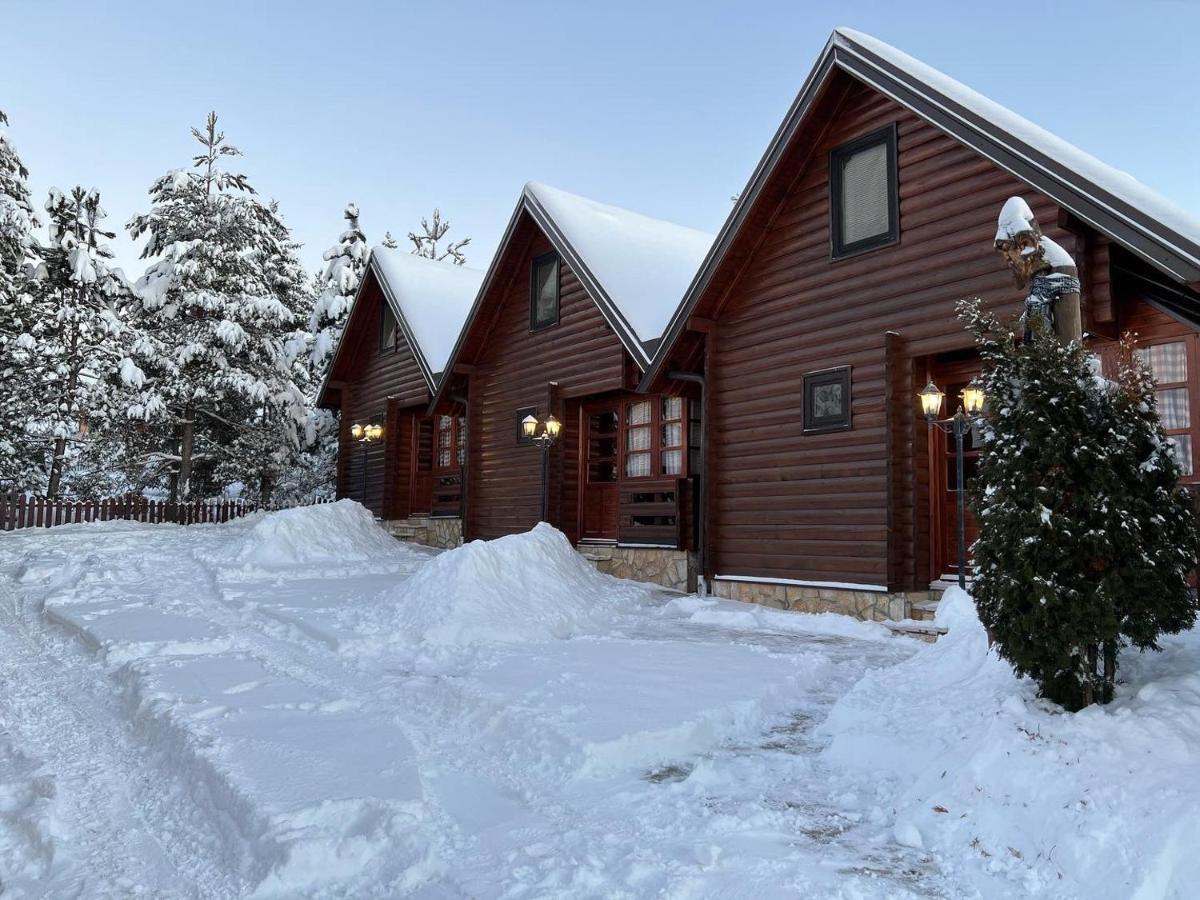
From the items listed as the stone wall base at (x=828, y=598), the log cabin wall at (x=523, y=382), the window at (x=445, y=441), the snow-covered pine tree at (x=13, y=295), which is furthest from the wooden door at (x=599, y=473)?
the snow-covered pine tree at (x=13, y=295)

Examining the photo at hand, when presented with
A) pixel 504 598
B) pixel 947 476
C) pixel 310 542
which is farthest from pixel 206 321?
pixel 947 476

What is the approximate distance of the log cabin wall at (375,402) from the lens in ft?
66.1

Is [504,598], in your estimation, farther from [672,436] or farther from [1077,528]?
[1077,528]

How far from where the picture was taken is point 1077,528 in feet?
13.5

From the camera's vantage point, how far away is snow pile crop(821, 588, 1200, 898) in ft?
10.2

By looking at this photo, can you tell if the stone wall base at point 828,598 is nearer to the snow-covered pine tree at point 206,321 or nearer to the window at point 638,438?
the window at point 638,438

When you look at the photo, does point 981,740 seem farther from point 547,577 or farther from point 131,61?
point 131,61

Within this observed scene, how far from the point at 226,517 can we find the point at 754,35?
1921 cm

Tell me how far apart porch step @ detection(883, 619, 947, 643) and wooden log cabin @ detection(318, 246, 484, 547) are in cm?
1137

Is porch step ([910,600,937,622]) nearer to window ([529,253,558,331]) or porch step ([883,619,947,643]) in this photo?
porch step ([883,619,947,643])

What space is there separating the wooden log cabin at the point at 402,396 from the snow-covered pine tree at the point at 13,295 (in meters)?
9.21

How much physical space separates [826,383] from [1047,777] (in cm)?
685

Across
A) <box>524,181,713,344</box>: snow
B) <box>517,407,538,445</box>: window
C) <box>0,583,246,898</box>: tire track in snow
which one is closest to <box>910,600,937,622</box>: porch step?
<box>524,181,713,344</box>: snow

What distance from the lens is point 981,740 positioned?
412 cm
